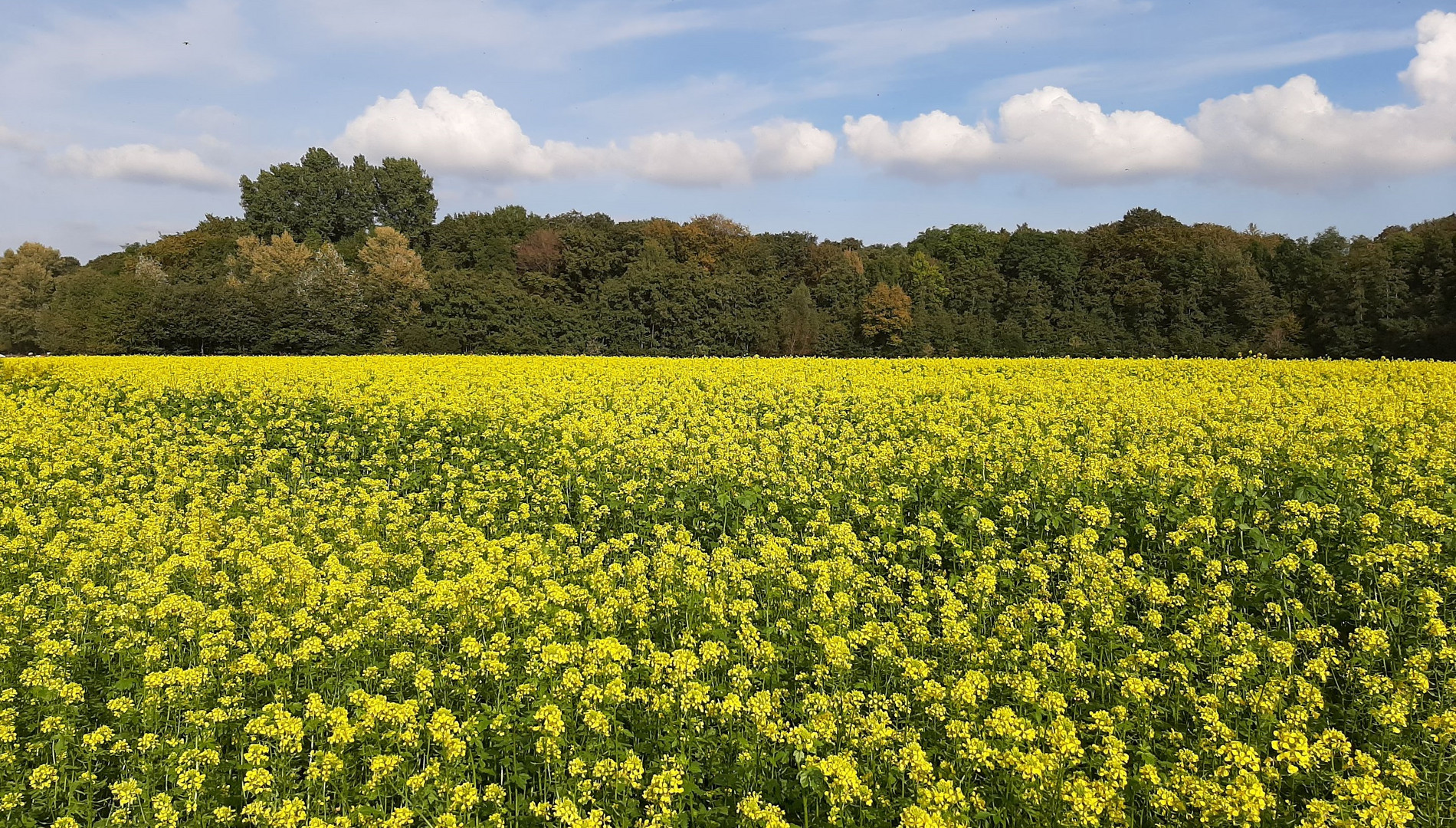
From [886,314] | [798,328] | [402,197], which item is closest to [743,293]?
[798,328]

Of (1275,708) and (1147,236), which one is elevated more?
(1147,236)

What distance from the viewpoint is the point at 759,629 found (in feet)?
23.5

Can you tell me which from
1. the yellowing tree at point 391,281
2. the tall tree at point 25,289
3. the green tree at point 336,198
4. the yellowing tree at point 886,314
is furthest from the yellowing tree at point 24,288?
the yellowing tree at point 886,314

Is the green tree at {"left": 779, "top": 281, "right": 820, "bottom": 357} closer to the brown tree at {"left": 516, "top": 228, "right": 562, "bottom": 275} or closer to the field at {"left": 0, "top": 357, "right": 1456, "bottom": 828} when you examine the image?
the brown tree at {"left": 516, "top": 228, "right": 562, "bottom": 275}

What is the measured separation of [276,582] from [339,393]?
41.8 ft

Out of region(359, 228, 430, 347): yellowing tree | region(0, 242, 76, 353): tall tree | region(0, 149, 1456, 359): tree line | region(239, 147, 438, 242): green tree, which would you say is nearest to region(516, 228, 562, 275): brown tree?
region(0, 149, 1456, 359): tree line

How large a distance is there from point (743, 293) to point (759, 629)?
2305 inches

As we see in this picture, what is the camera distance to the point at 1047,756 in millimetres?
4613

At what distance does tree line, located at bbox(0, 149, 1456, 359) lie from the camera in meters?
52.8

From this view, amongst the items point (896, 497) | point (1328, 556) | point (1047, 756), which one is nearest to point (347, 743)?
point (1047, 756)

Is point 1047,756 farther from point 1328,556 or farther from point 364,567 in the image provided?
point 364,567

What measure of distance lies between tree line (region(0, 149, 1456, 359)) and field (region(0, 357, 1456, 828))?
42861 millimetres

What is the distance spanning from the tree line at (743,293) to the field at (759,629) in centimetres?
4286

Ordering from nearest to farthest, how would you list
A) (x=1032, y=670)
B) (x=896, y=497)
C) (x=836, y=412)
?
(x=1032, y=670)
(x=896, y=497)
(x=836, y=412)
